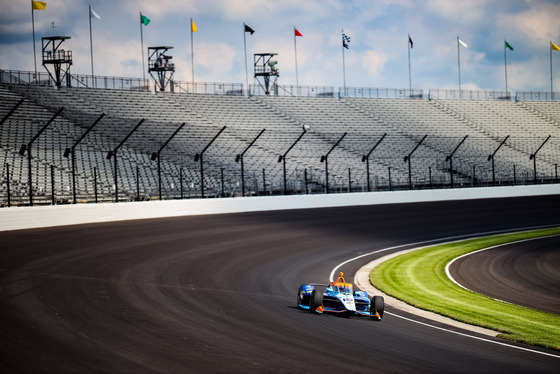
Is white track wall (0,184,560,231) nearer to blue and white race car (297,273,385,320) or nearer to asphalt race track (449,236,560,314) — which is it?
asphalt race track (449,236,560,314)

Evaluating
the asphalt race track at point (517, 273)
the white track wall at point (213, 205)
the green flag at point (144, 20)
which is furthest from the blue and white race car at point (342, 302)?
the green flag at point (144, 20)

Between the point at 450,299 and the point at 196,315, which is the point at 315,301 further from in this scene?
the point at 450,299

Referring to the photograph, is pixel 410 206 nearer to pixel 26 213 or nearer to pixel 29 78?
pixel 26 213

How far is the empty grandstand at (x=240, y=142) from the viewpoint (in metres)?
33.5

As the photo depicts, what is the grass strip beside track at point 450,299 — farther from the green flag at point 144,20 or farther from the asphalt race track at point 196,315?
the green flag at point 144,20

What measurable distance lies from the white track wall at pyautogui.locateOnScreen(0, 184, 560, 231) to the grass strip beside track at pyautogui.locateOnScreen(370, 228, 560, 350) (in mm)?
12109

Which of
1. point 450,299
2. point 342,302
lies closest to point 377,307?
point 342,302

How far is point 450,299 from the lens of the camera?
14312 mm

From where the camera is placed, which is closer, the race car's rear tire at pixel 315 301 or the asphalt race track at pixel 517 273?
the race car's rear tire at pixel 315 301

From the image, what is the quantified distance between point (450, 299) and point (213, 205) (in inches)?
740

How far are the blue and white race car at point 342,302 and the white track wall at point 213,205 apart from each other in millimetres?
15486

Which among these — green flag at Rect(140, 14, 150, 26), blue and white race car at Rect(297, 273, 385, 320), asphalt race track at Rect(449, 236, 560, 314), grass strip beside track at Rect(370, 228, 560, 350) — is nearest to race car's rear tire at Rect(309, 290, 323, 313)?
blue and white race car at Rect(297, 273, 385, 320)

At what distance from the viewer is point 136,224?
86.8ft

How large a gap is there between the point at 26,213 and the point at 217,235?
6.96 m
